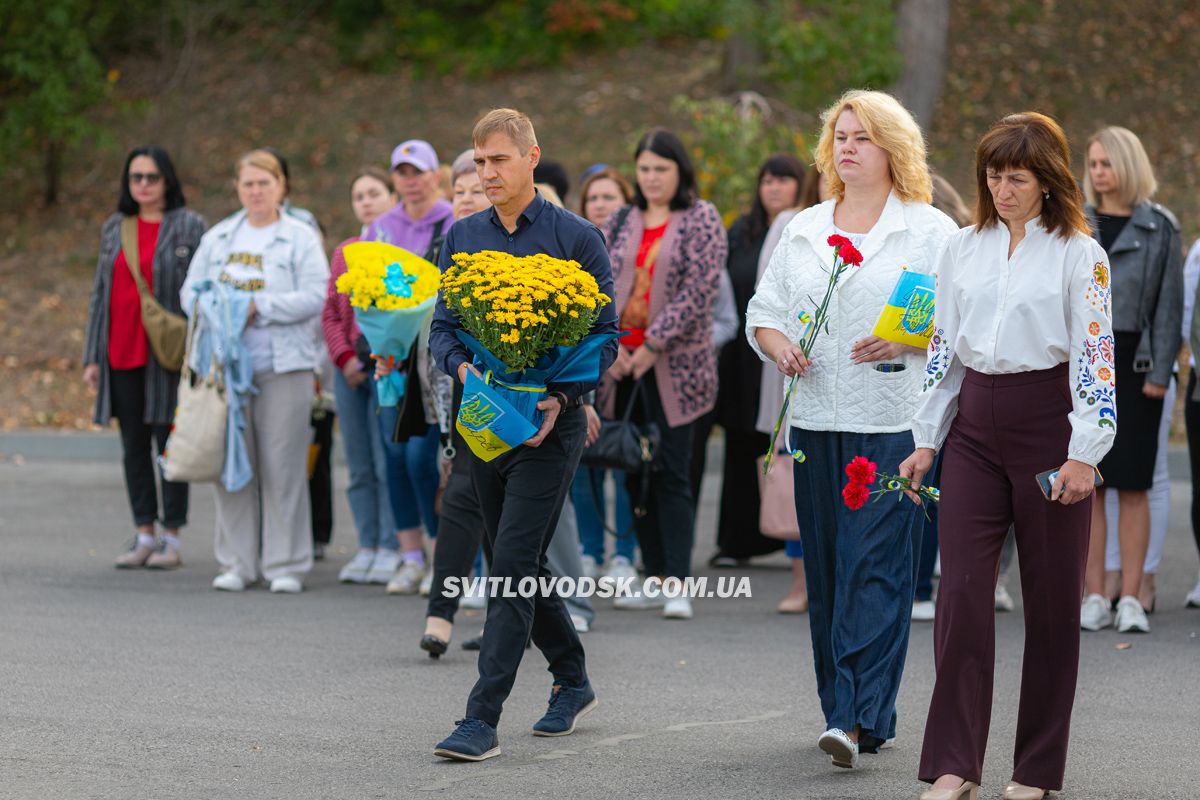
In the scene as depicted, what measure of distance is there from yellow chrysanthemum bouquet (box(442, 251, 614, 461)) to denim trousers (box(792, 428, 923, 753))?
899mm

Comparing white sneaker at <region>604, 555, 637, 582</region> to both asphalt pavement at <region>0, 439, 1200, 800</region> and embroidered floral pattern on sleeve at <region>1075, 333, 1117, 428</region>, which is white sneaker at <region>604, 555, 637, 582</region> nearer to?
asphalt pavement at <region>0, 439, 1200, 800</region>

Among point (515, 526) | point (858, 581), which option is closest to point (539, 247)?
point (515, 526)

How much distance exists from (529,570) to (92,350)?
4904 millimetres

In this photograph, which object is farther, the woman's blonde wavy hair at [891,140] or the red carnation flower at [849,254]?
the woman's blonde wavy hair at [891,140]

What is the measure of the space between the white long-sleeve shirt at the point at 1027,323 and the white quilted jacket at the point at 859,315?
506 millimetres

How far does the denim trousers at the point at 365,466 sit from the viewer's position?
9438 millimetres

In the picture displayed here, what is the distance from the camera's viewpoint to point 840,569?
18.5ft

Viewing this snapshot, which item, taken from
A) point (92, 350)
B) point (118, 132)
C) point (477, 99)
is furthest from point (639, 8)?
point (92, 350)

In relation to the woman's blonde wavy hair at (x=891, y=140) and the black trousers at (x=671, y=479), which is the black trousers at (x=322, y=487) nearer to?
the black trousers at (x=671, y=479)

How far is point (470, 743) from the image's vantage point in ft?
17.8

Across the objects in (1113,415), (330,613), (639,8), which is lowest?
(330,613)

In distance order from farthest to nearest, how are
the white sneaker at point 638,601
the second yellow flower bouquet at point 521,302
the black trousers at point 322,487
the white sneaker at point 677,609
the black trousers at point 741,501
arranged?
the black trousers at point 322,487
the black trousers at point 741,501
the white sneaker at point 638,601
the white sneaker at point 677,609
the second yellow flower bouquet at point 521,302

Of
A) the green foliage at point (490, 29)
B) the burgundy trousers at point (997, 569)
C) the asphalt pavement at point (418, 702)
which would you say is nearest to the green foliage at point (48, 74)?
the green foliage at point (490, 29)

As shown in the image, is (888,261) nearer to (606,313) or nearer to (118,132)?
(606,313)
